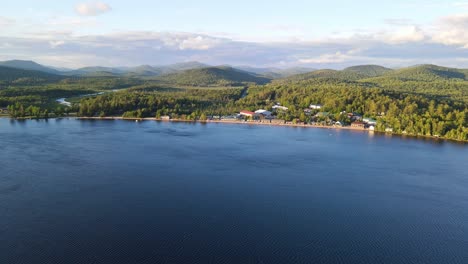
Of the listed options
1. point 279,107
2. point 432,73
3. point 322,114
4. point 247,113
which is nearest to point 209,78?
point 279,107

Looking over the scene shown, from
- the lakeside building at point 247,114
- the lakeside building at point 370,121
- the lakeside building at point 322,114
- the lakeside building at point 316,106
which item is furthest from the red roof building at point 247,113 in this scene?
the lakeside building at point 370,121

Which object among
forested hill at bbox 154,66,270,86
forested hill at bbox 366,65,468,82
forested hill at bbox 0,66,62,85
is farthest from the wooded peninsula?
forested hill at bbox 154,66,270,86

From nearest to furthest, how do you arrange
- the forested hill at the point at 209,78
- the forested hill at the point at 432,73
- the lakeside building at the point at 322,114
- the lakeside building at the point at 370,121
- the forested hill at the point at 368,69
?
the lakeside building at the point at 370,121, the lakeside building at the point at 322,114, the forested hill at the point at 432,73, the forested hill at the point at 209,78, the forested hill at the point at 368,69

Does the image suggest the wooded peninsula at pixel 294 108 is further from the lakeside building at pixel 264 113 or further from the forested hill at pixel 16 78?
the forested hill at pixel 16 78

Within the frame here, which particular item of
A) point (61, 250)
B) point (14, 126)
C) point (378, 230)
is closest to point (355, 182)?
point (378, 230)

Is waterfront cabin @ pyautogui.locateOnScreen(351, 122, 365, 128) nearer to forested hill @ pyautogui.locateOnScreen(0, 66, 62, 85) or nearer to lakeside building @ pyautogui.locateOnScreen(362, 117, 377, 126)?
lakeside building @ pyautogui.locateOnScreen(362, 117, 377, 126)

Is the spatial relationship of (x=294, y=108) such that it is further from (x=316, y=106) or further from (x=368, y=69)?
(x=368, y=69)

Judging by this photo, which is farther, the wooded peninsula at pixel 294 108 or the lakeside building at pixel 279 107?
the lakeside building at pixel 279 107

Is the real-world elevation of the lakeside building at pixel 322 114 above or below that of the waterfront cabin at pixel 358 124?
above

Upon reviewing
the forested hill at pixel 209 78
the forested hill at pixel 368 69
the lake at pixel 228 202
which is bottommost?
the lake at pixel 228 202
